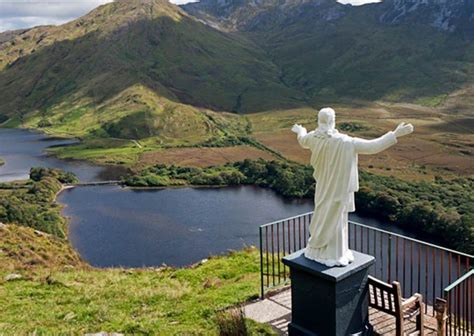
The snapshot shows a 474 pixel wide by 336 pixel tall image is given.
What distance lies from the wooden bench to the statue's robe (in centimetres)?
65

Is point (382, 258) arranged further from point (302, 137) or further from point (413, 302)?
point (302, 137)

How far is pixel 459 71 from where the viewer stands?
557 ft

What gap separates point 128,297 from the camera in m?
11.0

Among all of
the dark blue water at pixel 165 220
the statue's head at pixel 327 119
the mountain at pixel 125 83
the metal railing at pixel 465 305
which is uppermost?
the mountain at pixel 125 83

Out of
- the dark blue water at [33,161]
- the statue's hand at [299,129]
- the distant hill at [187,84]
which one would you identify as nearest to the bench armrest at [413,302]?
the statue's hand at [299,129]

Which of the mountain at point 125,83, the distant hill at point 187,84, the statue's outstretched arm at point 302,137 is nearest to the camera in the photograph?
the statue's outstretched arm at point 302,137

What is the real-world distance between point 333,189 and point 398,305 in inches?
79.3

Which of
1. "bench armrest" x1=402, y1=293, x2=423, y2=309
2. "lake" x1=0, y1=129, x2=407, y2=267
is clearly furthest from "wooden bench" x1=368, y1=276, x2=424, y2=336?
"lake" x1=0, y1=129, x2=407, y2=267

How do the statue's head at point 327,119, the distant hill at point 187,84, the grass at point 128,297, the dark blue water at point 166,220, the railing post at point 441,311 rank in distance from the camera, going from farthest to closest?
the distant hill at point 187,84
the dark blue water at point 166,220
the grass at point 128,297
the statue's head at point 327,119
the railing post at point 441,311

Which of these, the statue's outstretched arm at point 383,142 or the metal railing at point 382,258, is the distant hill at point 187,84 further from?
the statue's outstretched arm at point 383,142

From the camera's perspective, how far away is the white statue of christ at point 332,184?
7.56 meters

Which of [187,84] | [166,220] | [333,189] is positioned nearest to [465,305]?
[333,189]

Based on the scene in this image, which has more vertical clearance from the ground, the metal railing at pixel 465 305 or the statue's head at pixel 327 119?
the statue's head at pixel 327 119

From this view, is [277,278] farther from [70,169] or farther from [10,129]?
[10,129]
